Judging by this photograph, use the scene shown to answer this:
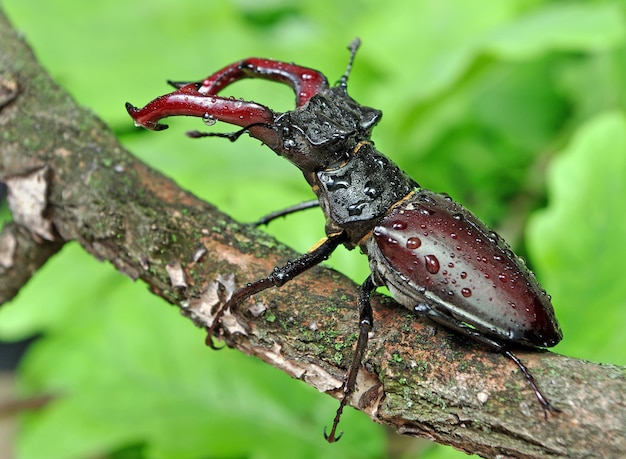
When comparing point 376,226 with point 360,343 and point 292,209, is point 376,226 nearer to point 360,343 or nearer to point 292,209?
point 292,209

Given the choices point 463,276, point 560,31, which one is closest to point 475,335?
point 463,276

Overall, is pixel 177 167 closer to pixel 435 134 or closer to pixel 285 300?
pixel 435 134

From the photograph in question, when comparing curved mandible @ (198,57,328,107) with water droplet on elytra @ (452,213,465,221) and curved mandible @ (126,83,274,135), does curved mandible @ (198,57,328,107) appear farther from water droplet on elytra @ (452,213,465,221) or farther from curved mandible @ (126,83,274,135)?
water droplet on elytra @ (452,213,465,221)

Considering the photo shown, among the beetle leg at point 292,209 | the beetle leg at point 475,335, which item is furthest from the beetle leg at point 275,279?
the beetle leg at point 292,209

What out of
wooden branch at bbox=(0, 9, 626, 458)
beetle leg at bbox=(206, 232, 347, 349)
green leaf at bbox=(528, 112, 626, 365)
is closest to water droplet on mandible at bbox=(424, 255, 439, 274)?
wooden branch at bbox=(0, 9, 626, 458)

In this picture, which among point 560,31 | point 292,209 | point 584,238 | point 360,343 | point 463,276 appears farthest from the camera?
point 560,31
